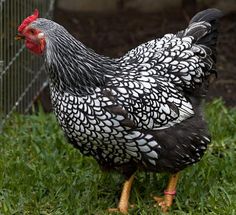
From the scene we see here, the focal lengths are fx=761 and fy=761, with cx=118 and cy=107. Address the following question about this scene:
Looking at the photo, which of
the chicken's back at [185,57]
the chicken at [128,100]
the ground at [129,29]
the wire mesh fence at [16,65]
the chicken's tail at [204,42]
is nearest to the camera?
the chicken at [128,100]

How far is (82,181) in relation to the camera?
536 centimetres

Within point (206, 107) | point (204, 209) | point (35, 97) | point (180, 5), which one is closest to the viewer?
point (204, 209)

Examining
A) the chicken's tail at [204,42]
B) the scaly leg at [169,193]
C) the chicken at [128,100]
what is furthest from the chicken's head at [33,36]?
the scaly leg at [169,193]

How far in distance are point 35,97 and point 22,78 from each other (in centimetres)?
34

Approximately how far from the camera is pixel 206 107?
21.7ft

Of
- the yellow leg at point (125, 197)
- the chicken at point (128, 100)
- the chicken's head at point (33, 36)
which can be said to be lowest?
the yellow leg at point (125, 197)

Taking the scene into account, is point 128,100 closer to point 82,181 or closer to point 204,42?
point 204,42

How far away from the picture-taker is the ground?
796 centimetres

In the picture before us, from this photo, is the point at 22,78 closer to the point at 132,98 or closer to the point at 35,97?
the point at 35,97

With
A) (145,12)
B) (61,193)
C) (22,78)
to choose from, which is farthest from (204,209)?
(145,12)

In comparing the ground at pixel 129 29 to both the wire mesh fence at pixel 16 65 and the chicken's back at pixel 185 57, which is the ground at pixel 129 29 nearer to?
the wire mesh fence at pixel 16 65

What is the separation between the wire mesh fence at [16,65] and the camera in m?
6.27

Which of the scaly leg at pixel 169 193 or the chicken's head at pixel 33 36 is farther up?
the chicken's head at pixel 33 36

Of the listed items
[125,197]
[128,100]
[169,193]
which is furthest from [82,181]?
[128,100]
